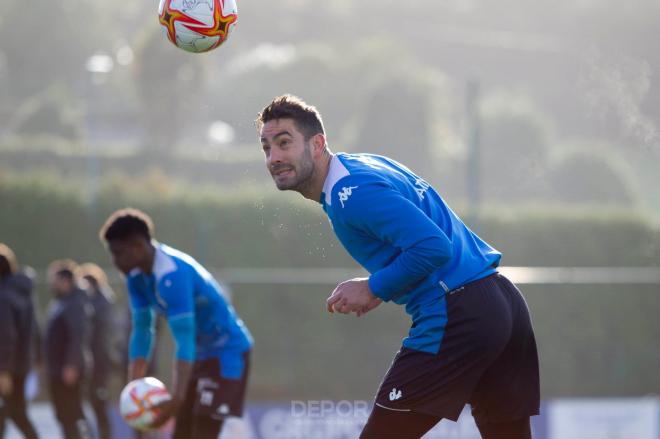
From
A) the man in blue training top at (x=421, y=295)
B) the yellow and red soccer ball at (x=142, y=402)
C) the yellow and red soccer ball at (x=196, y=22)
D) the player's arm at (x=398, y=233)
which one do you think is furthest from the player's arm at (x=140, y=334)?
the player's arm at (x=398, y=233)

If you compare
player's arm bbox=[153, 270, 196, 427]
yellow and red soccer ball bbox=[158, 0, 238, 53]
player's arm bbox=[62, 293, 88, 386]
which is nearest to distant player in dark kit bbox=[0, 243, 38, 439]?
player's arm bbox=[62, 293, 88, 386]

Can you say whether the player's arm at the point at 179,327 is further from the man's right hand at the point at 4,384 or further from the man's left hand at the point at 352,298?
the man's right hand at the point at 4,384

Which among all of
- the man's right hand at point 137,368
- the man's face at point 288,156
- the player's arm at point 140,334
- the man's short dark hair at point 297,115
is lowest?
the man's right hand at point 137,368

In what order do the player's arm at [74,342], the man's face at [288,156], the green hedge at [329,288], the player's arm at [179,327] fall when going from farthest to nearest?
1. the green hedge at [329,288]
2. the player's arm at [74,342]
3. the player's arm at [179,327]
4. the man's face at [288,156]

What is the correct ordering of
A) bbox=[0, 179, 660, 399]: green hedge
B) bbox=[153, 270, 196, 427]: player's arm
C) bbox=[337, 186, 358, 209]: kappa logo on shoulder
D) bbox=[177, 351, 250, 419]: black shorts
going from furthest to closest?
bbox=[0, 179, 660, 399]: green hedge < bbox=[177, 351, 250, 419]: black shorts < bbox=[153, 270, 196, 427]: player's arm < bbox=[337, 186, 358, 209]: kappa logo on shoulder

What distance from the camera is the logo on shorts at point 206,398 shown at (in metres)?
6.91

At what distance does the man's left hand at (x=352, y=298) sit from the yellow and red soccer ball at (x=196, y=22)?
200 centimetres

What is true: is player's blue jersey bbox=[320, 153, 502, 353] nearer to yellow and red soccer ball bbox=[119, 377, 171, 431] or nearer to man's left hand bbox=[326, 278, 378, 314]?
man's left hand bbox=[326, 278, 378, 314]

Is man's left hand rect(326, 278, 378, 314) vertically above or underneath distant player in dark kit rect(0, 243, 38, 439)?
underneath

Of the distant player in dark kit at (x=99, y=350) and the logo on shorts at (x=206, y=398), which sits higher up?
the distant player in dark kit at (x=99, y=350)

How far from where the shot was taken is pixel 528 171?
53.3 ft

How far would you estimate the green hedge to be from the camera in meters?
15.3

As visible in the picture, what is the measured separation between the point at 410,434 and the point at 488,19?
61.3 ft

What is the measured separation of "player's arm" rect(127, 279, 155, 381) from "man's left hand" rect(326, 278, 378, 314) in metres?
2.76
